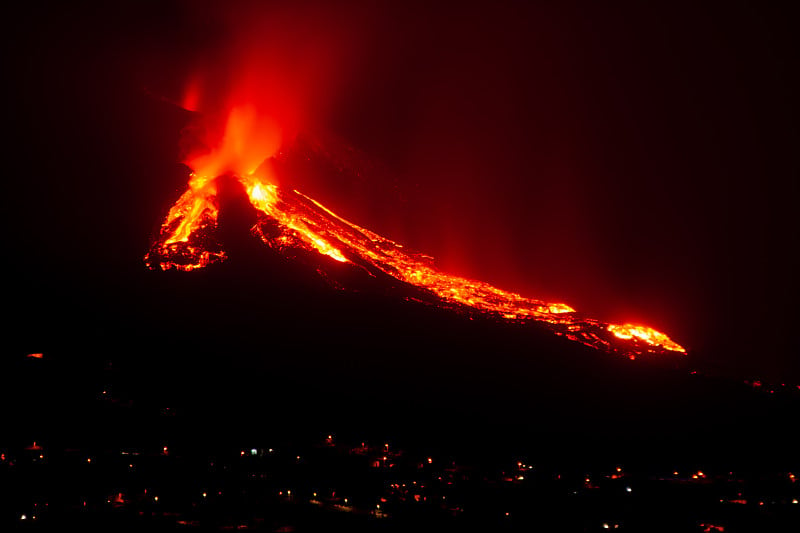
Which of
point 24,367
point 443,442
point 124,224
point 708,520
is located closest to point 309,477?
point 443,442

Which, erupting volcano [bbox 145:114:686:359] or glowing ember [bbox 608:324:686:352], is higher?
erupting volcano [bbox 145:114:686:359]

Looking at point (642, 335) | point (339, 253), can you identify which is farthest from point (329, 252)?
point (642, 335)

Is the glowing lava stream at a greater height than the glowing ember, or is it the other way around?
the glowing lava stream

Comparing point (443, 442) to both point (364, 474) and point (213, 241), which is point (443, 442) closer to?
point (364, 474)

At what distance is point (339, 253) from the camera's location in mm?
18953

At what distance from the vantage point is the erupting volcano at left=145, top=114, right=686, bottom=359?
57.4 feet

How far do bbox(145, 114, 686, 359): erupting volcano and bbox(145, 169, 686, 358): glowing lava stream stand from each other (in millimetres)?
23

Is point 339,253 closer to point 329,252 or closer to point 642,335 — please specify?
point 329,252

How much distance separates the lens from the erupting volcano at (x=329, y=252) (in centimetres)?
1748

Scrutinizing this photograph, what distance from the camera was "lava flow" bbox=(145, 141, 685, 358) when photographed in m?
17.4

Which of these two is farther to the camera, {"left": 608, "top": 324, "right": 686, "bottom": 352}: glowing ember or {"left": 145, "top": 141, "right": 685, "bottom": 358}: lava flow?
{"left": 608, "top": 324, "right": 686, "bottom": 352}: glowing ember

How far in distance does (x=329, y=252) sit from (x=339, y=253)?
0.29 metres

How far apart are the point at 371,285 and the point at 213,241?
11.9 feet

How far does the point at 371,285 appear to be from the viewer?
17.9m
